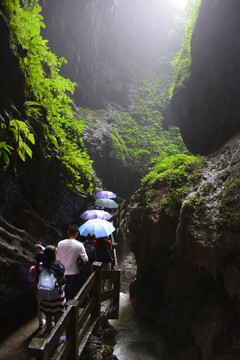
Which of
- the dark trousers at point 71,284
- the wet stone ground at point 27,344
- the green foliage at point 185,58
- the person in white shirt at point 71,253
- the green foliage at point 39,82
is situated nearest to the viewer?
the wet stone ground at point 27,344

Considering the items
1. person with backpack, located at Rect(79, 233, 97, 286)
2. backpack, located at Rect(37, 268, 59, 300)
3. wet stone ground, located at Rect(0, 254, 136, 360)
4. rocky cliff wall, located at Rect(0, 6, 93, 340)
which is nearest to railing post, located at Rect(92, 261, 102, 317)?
person with backpack, located at Rect(79, 233, 97, 286)

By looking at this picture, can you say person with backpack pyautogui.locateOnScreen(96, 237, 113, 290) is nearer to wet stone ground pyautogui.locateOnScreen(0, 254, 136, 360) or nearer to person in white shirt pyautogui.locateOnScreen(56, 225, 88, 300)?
wet stone ground pyautogui.locateOnScreen(0, 254, 136, 360)

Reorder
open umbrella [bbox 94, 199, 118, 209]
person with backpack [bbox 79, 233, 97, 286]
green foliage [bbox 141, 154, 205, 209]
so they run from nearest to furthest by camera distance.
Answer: person with backpack [bbox 79, 233, 97, 286] → green foliage [bbox 141, 154, 205, 209] → open umbrella [bbox 94, 199, 118, 209]

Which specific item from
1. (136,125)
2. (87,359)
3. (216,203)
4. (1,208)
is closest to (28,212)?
(1,208)

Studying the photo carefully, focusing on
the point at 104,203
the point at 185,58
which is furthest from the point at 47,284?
the point at 185,58

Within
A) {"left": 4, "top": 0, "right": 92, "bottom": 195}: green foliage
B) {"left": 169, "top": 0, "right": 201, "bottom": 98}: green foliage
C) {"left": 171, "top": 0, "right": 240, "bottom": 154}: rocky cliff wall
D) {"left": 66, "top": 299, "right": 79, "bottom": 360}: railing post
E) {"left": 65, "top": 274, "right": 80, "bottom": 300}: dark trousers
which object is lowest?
{"left": 66, "top": 299, "right": 79, "bottom": 360}: railing post

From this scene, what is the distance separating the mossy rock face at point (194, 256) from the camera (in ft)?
18.8

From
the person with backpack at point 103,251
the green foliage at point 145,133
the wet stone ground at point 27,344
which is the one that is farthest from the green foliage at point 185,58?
the wet stone ground at point 27,344

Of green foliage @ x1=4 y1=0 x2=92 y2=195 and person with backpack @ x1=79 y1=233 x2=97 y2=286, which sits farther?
green foliage @ x1=4 y1=0 x2=92 y2=195

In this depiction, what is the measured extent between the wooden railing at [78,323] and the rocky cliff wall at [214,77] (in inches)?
268

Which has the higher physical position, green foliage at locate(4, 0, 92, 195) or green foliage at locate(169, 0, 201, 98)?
green foliage at locate(169, 0, 201, 98)

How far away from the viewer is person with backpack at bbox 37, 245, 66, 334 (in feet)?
13.3

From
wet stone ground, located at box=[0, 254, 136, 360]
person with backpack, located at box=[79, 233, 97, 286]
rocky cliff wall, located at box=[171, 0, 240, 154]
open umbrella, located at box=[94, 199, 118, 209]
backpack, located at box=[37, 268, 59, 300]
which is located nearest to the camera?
backpack, located at box=[37, 268, 59, 300]

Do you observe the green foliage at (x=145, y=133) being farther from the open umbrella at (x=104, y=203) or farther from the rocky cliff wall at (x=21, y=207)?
the rocky cliff wall at (x=21, y=207)
